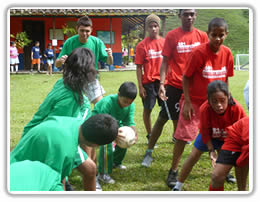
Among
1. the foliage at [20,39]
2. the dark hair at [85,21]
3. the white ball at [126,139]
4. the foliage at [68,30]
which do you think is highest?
the foliage at [68,30]

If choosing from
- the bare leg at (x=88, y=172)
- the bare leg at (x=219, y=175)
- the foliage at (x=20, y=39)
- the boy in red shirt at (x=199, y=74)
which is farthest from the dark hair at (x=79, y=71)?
the foliage at (x=20, y=39)

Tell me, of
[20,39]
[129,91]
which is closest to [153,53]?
[129,91]

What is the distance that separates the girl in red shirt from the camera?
3094 mm

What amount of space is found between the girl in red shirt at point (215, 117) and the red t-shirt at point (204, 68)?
0.86ft

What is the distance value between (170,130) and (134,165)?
1.81 meters

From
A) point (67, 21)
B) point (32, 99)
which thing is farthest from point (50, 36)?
point (32, 99)

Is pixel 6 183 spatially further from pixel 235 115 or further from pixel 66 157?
pixel 235 115

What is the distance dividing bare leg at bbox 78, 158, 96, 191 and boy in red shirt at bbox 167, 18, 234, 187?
111 centimetres

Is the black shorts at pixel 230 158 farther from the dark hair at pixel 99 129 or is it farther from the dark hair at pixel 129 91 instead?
the dark hair at pixel 129 91

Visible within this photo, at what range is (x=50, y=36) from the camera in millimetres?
18609

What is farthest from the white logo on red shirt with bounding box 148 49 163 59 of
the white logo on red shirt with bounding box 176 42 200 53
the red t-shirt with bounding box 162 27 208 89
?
the white logo on red shirt with bounding box 176 42 200 53

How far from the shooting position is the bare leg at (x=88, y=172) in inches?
111

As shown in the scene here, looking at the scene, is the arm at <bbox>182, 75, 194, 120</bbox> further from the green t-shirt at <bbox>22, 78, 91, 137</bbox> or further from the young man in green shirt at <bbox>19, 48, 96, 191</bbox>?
the green t-shirt at <bbox>22, 78, 91, 137</bbox>
